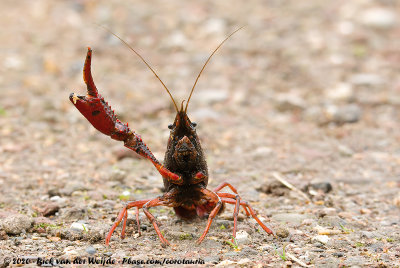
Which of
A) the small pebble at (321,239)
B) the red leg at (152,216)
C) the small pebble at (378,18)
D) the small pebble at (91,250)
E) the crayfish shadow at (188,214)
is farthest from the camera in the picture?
the small pebble at (378,18)

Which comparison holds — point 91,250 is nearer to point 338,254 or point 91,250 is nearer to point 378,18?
point 338,254

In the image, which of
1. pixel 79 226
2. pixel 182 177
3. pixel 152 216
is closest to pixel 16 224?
pixel 79 226

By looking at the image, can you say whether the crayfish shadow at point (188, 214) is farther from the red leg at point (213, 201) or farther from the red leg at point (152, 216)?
the red leg at point (152, 216)

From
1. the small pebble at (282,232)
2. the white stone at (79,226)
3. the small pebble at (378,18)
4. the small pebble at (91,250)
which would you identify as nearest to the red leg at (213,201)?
the small pebble at (282,232)

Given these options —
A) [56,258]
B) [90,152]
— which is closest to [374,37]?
[90,152]

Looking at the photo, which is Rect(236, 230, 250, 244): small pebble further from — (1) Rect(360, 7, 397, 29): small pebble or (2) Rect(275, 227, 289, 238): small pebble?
(1) Rect(360, 7, 397, 29): small pebble

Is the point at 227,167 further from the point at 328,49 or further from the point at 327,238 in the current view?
the point at 328,49
